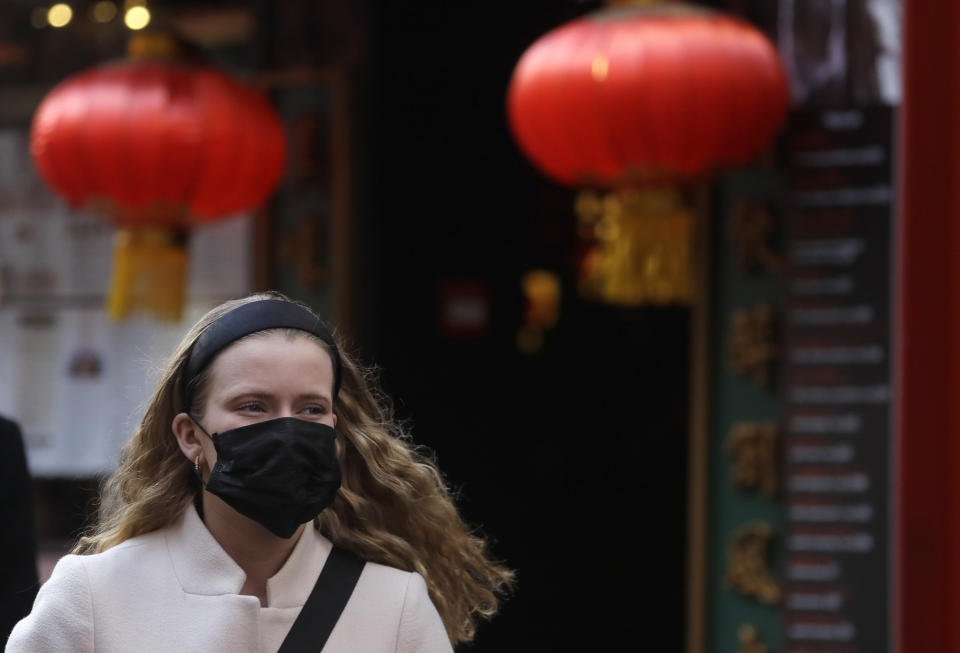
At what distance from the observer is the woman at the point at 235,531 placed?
101 inches

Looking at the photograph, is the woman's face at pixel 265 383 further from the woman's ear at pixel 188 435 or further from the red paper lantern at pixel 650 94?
the red paper lantern at pixel 650 94

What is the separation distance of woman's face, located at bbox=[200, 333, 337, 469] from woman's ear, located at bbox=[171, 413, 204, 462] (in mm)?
51

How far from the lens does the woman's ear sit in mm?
2686

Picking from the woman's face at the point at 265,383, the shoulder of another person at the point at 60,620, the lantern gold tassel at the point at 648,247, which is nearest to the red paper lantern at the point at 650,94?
Result: the lantern gold tassel at the point at 648,247

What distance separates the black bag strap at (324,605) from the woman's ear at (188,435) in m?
0.34

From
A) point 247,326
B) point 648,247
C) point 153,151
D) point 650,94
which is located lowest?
point 247,326

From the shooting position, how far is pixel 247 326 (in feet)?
8.57

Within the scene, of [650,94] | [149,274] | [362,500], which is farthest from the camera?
[149,274]

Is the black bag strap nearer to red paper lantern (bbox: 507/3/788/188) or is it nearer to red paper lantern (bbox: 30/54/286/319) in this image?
red paper lantern (bbox: 507/3/788/188)

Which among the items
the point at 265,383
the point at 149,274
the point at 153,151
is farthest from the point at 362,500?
the point at 149,274

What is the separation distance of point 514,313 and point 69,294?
2.54 meters

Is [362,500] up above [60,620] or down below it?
above

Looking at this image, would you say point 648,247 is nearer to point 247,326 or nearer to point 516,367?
point 516,367

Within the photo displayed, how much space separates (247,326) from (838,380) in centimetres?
395
